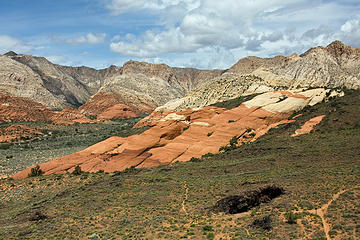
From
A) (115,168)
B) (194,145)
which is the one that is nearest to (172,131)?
(194,145)

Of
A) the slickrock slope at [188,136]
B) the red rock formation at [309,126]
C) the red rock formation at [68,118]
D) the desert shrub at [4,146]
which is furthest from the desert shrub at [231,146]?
the red rock formation at [68,118]

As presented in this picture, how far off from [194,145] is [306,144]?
61.5ft

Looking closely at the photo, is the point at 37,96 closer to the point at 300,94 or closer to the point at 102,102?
the point at 102,102

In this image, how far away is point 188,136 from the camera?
181 ft

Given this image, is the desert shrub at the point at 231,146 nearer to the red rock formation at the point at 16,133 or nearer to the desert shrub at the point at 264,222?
the desert shrub at the point at 264,222

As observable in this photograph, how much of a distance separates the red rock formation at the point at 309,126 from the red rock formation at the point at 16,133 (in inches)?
3146

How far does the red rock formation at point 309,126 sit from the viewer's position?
49.5m

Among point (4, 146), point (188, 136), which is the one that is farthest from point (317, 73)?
point (4, 146)

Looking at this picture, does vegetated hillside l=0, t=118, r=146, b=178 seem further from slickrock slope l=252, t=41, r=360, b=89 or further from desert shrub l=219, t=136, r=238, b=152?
slickrock slope l=252, t=41, r=360, b=89

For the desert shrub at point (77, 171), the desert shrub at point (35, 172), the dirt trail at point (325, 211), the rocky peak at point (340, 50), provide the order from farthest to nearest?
1. the rocky peak at point (340, 50)
2. the desert shrub at point (35, 172)
3. the desert shrub at point (77, 171)
4. the dirt trail at point (325, 211)

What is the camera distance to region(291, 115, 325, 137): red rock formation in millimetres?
49469

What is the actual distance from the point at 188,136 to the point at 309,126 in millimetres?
20967

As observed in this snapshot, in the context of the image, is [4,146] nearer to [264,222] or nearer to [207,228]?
[207,228]

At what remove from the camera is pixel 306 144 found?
135ft
